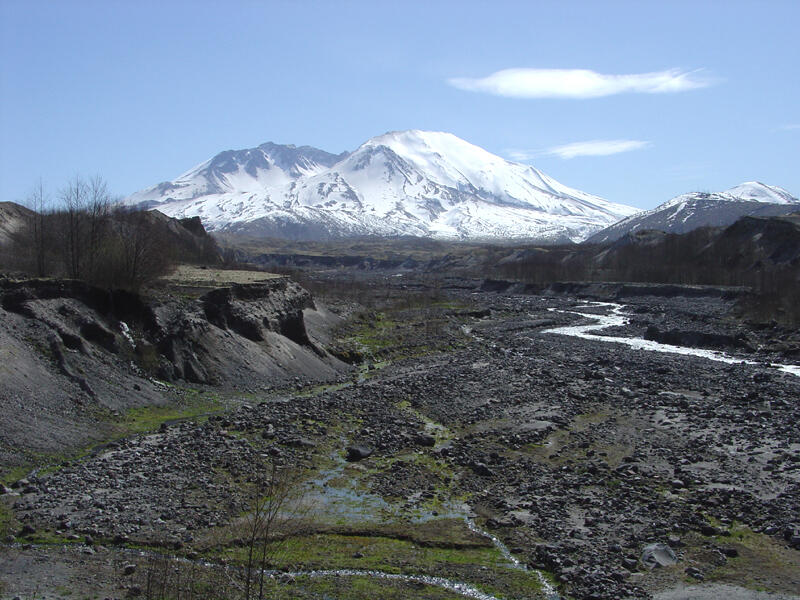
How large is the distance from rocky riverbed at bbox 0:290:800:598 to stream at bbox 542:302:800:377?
22.8 ft

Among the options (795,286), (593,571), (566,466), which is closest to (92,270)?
(566,466)

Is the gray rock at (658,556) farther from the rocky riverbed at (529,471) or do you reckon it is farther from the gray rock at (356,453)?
the gray rock at (356,453)

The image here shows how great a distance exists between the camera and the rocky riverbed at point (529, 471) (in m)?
17.0

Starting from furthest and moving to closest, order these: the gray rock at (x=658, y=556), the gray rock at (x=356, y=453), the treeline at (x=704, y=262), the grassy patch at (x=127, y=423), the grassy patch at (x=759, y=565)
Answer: the treeline at (x=704, y=262) < the gray rock at (x=356, y=453) < the grassy patch at (x=127, y=423) < the gray rock at (x=658, y=556) < the grassy patch at (x=759, y=565)

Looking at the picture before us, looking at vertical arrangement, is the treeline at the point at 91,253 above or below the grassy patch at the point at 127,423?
above

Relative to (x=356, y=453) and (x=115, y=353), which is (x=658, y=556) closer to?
(x=356, y=453)

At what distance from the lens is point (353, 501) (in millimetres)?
20844

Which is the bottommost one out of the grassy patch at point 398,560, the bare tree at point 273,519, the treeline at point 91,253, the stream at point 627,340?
the grassy patch at point 398,560

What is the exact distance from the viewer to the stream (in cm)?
4984

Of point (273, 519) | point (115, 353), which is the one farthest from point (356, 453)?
point (115, 353)

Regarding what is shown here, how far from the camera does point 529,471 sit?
918 inches

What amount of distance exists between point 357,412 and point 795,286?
228ft

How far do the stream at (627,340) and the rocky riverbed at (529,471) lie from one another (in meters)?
6.95

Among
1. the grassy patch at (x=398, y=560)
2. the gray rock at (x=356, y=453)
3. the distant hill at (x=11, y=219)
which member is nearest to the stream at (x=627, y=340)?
the gray rock at (x=356, y=453)
